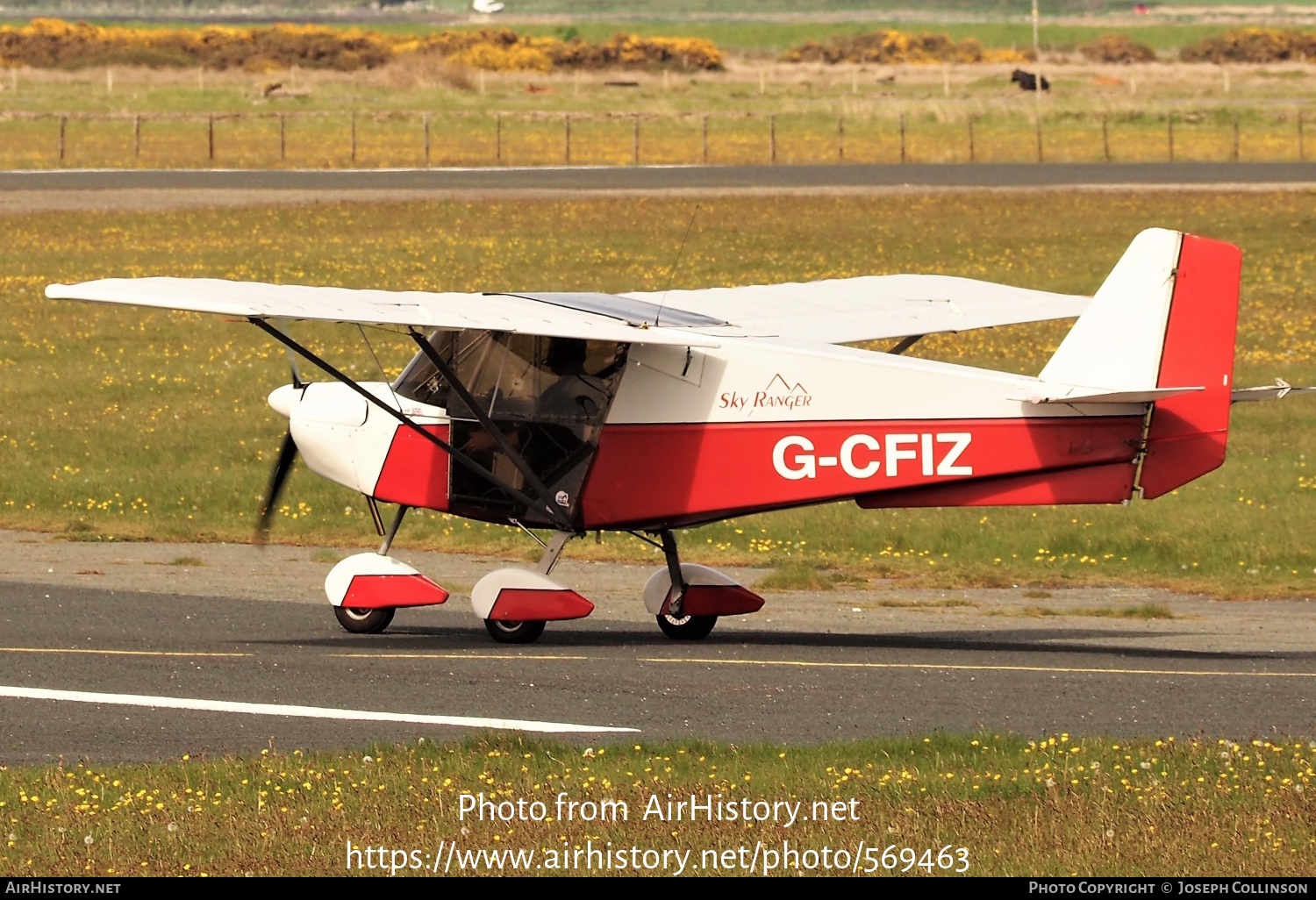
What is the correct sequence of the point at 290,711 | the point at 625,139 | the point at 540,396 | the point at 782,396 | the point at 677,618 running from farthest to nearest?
the point at 625,139
the point at 677,618
the point at 540,396
the point at 782,396
the point at 290,711

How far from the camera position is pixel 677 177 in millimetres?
54562

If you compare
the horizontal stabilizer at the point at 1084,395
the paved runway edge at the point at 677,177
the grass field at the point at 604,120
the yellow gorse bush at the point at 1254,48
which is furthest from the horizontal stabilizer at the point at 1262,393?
the yellow gorse bush at the point at 1254,48

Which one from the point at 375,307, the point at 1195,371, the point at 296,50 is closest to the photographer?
the point at 1195,371

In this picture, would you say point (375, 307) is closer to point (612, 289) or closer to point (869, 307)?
point (869, 307)

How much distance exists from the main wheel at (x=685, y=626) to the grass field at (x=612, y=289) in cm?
386

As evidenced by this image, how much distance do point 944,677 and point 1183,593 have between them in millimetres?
5489

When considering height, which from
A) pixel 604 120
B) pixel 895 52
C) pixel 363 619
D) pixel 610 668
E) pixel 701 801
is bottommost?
pixel 895 52

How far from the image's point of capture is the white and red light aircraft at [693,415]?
13.5m

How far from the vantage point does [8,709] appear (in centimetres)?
1234

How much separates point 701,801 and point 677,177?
46195 millimetres

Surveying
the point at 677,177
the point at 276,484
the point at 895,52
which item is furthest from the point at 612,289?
the point at 895,52

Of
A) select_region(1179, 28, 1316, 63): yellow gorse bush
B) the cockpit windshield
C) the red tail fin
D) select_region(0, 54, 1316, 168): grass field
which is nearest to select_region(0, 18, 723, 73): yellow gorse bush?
select_region(0, 54, 1316, 168): grass field

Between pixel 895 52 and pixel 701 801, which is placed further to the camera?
pixel 895 52
